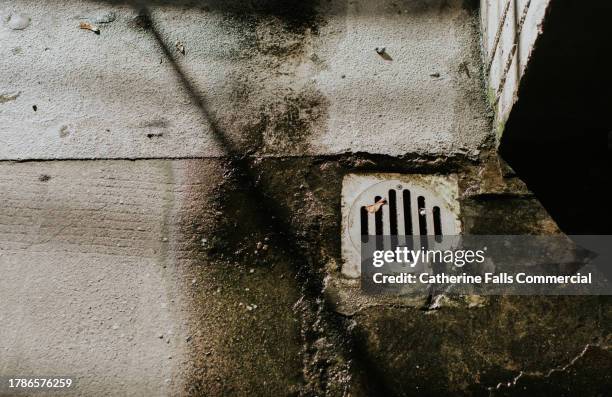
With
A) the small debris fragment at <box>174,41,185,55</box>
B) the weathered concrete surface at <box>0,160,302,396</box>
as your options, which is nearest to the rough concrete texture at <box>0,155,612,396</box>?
the weathered concrete surface at <box>0,160,302,396</box>

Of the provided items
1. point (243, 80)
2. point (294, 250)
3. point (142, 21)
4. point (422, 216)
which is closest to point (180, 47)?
point (142, 21)

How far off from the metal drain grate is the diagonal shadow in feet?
0.58

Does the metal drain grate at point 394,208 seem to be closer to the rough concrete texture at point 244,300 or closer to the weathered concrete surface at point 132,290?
the rough concrete texture at point 244,300

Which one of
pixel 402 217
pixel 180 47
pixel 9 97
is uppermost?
pixel 180 47

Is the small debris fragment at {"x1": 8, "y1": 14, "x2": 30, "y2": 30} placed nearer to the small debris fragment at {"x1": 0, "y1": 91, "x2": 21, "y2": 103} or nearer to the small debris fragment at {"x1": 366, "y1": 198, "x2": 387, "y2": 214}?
the small debris fragment at {"x1": 0, "y1": 91, "x2": 21, "y2": 103}

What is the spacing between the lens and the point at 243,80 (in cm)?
275

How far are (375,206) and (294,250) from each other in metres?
0.43

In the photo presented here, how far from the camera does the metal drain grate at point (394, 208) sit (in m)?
2.25

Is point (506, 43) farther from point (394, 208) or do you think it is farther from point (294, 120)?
point (294, 120)

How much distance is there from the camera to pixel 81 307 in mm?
2205

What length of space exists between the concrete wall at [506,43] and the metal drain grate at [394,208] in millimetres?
422

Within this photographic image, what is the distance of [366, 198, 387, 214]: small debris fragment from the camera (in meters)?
2.31

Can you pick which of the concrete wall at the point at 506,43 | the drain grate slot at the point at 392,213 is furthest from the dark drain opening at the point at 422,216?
the concrete wall at the point at 506,43

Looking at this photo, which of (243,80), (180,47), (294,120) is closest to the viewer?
(294,120)
